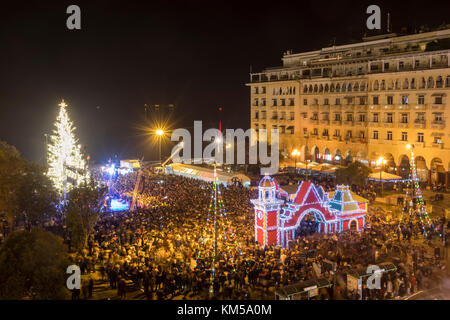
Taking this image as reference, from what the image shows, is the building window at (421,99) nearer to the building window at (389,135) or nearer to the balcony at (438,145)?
the balcony at (438,145)

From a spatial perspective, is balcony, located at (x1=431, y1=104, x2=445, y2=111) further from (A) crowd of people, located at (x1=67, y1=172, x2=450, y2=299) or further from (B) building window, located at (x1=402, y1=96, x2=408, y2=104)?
(A) crowd of people, located at (x1=67, y1=172, x2=450, y2=299)

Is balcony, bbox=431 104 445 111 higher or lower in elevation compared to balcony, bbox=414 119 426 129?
higher

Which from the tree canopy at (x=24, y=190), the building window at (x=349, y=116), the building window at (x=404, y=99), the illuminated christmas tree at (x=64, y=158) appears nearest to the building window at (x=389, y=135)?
the building window at (x=404, y=99)

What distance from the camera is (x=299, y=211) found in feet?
78.8

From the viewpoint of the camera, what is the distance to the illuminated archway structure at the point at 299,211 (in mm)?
23078


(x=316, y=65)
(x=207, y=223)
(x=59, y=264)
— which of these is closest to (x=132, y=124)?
(x=316, y=65)

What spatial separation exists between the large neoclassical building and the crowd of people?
1739 centimetres

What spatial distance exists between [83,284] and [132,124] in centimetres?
7070

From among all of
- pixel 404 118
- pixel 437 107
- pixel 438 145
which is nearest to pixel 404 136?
pixel 404 118

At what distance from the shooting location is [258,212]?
23.4 meters

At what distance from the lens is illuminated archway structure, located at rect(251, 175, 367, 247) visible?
2308 centimetres

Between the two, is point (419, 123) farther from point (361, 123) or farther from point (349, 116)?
point (349, 116)

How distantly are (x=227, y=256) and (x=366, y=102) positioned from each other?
32.6 m

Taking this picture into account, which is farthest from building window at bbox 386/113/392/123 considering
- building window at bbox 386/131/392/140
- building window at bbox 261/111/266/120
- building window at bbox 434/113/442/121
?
building window at bbox 261/111/266/120
